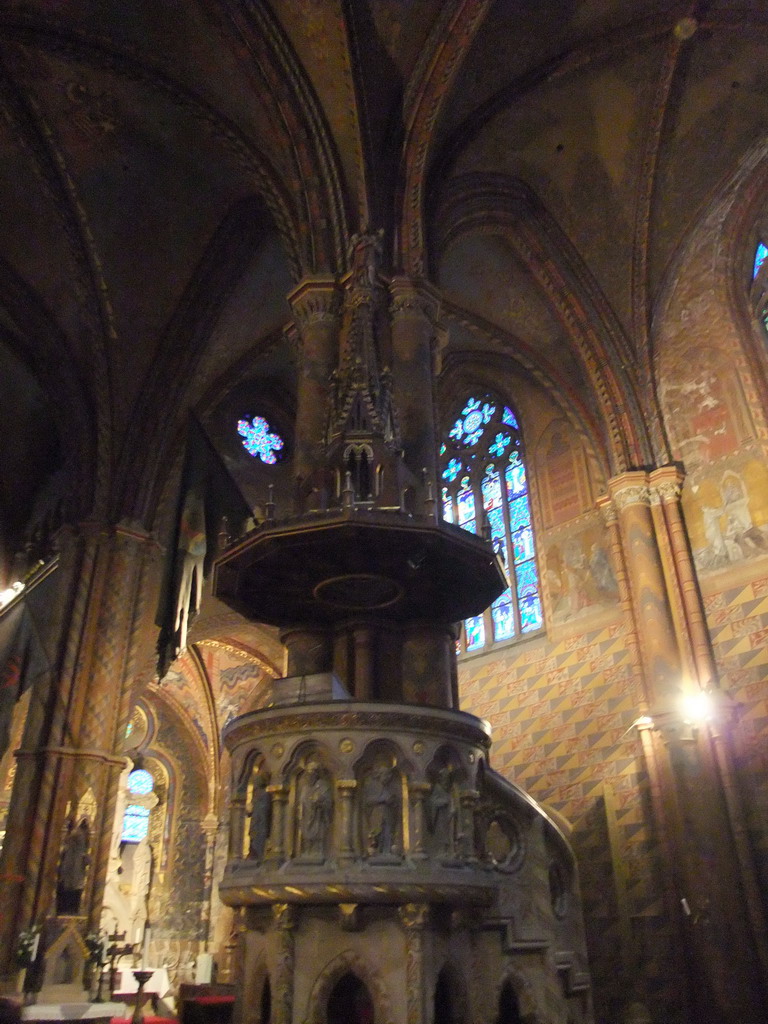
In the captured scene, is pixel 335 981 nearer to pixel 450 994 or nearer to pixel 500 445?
pixel 450 994

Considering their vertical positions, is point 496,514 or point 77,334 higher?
point 77,334

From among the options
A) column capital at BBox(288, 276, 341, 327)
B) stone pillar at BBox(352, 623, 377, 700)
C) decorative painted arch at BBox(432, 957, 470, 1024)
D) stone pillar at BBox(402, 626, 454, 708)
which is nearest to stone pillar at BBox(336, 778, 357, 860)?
→ decorative painted arch at BBox(432, 957, 470, 1024)

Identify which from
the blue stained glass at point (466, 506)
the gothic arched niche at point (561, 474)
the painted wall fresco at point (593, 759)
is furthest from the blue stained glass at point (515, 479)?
the painted wall fresco at point (593, 759)

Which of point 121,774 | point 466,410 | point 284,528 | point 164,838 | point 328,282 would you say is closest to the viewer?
point 284,528

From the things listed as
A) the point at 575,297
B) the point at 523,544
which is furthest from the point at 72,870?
the point at 575,297

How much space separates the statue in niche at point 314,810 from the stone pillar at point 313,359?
333 cm

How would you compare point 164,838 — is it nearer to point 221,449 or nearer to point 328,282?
point 221,449

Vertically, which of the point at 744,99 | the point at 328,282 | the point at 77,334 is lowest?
the point at 328,282

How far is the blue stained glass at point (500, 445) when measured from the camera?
641 inches

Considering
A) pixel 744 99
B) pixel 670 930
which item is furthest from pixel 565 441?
pixel 670 930

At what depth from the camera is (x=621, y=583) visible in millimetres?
12438

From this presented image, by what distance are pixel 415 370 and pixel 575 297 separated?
216 inches

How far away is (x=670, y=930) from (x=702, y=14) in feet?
39.2

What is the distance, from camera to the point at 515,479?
1588cm
